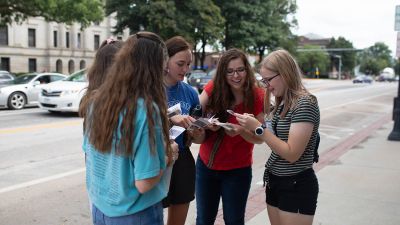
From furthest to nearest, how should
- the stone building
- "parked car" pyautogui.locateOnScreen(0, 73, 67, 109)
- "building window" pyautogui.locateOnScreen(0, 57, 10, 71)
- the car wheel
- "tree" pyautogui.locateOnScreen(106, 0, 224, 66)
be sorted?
the stone building → "building window" pyautogui.locateOnScreen(0, 57, 10, 71) → "tree" pyautogui.locateOnScreen(106, 0, 224, 66) → the car wheel → "parked car" pyautogui.locateOnScreen(0, 73, 67, 109)

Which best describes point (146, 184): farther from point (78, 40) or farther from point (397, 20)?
point (78, 40)

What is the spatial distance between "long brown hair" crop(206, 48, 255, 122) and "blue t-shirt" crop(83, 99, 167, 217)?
3.79 feet

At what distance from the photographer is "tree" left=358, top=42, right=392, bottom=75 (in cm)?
13425

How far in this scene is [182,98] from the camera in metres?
3.18

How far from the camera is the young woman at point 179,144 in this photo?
121 inches

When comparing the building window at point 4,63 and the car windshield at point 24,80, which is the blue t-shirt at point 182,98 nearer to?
the car windshield at point 24,80

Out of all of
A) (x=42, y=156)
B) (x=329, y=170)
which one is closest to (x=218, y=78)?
(x=329, y=170)

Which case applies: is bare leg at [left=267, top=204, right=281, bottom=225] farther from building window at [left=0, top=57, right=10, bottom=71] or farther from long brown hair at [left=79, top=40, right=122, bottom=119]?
building window at [left=0, top=57, right=10, bottom=71]

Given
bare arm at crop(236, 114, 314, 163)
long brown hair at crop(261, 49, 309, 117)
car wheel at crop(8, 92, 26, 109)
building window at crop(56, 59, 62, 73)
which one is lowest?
car wheel at crop(8, 92, 26, 109)

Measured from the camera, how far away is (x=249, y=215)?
495cm

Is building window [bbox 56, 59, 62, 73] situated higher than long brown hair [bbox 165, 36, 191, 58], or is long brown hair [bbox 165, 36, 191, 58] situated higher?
building window [bbox 56, 59, 62, 73]

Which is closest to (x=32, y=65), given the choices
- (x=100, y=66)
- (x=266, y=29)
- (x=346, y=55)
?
(x=266, y=29)

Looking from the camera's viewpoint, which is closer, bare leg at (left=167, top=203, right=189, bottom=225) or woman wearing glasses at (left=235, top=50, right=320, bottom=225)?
woman wearing glasses at (left=235, top=50, right=320, bottom=225)

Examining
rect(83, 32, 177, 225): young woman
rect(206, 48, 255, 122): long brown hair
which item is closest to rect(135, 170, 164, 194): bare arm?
rect(83, 32, 177, 225): young woman
